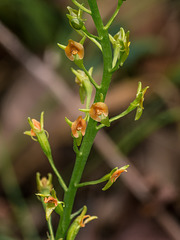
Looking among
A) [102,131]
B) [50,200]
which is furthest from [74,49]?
[102,131]

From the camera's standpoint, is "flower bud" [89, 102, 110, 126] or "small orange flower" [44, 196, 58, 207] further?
"small orange flower" [44, 196, 58, 207]

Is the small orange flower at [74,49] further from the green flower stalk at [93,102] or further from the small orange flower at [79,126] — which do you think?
the small orange flower at [79,126]

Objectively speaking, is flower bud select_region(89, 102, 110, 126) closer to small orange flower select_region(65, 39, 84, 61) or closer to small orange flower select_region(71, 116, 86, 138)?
small orange flower select_region(71, 116, 86, 138)

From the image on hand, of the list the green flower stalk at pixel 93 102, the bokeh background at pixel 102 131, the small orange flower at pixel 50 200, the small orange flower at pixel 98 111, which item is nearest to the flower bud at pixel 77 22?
the green flower stalk at pixel 93 102

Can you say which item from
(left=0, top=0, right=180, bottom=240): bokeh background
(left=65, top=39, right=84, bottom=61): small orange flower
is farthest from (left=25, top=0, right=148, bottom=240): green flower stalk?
(left=0, top=0, right=180, bottom=240): bokeh background

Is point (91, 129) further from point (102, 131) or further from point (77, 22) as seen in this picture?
point (102, 131)

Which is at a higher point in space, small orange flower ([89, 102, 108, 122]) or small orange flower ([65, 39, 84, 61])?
small orange flower ([65, 39, 84, 61])
